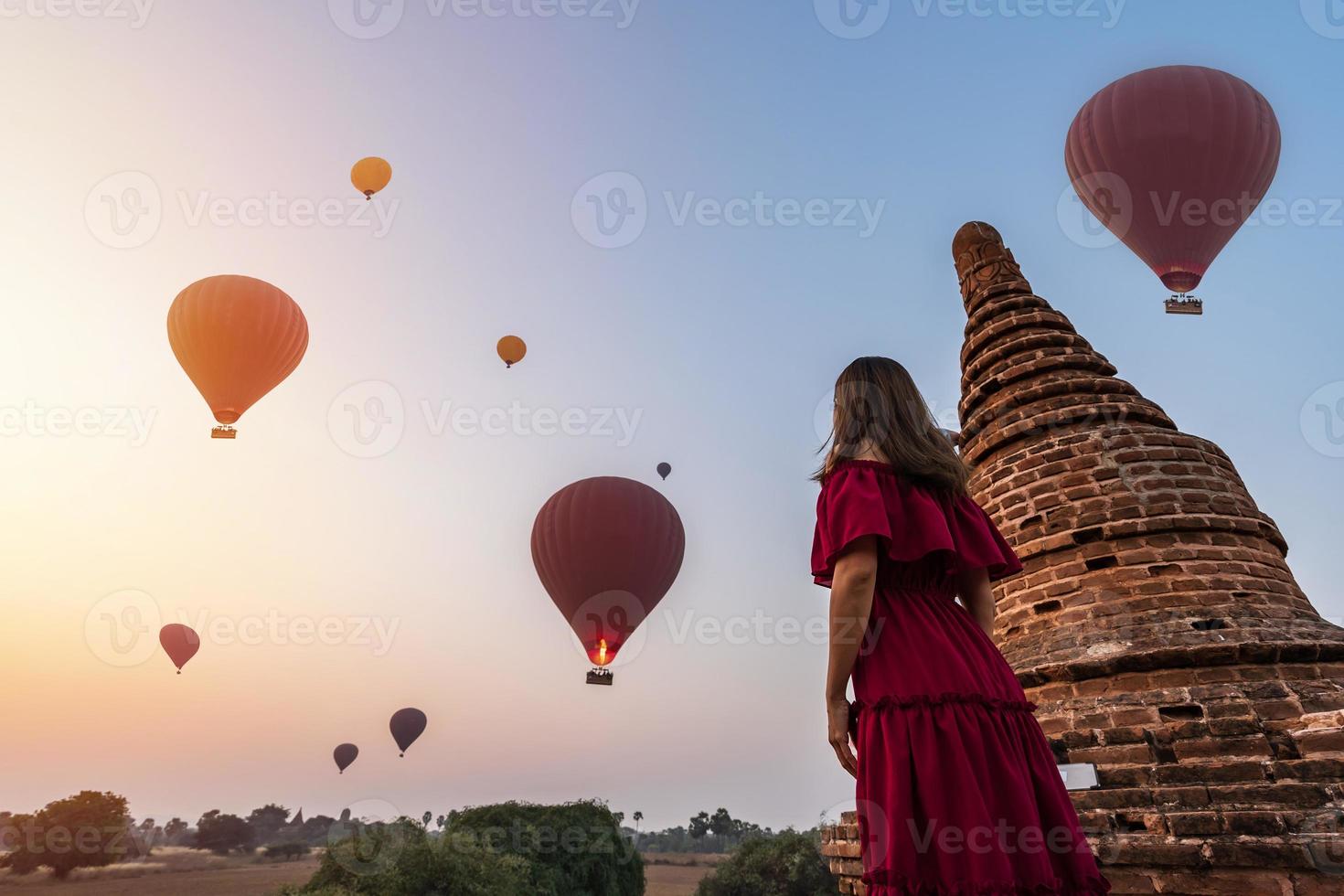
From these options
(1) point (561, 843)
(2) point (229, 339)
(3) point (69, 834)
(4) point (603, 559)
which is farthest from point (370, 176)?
(3) point (69, 834)

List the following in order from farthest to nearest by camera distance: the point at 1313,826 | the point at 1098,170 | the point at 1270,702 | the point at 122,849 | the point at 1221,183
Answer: the point at 122,849 < the point at 1098,170 < the point at 1221,183 < the point at 1270,702 < the point at 1313,826

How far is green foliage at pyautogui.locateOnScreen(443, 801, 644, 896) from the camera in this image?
113 ft

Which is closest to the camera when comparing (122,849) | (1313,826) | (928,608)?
(928,608)

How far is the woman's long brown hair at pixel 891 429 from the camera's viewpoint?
2.90 metres

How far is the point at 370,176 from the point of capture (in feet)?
62.5

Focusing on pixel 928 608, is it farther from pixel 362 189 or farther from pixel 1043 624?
pixel 362 189

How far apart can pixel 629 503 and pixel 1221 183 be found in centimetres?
1297

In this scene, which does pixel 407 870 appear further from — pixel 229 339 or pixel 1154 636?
pixel 1154 636

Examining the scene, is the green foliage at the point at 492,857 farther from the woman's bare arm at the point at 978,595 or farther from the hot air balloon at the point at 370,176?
the woman's bare arm at the point at 978,595

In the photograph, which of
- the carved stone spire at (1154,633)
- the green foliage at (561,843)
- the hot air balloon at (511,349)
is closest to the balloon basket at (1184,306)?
the carved stone spire at (1154,633)

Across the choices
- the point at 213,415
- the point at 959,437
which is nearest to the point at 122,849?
the point at 213,415

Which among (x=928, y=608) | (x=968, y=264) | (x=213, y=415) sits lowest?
(x=928, y=608)

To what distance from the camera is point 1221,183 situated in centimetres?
1245

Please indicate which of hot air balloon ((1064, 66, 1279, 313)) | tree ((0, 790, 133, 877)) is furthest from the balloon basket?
tree ((0, 790, 133, 877))
